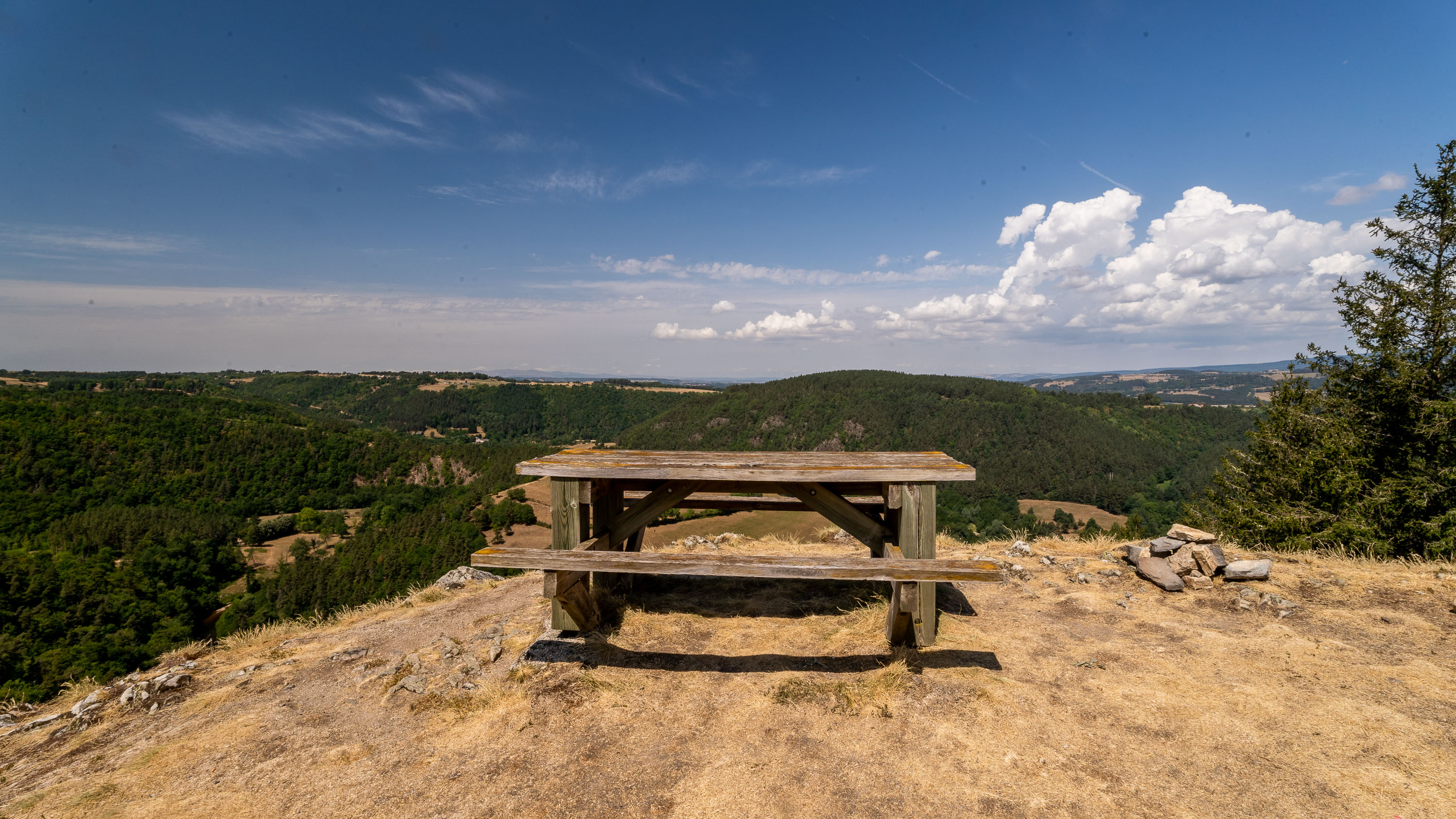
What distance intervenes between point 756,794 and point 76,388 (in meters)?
205

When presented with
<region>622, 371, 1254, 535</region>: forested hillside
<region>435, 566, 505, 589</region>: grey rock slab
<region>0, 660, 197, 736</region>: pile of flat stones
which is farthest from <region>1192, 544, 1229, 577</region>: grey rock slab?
<region>622, 371, 1254, 535</region>: forested hillside

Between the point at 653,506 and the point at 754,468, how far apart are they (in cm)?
159

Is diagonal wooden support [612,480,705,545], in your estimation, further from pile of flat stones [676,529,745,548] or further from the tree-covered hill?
the tree-covered hill

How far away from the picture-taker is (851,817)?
3410 millimetres

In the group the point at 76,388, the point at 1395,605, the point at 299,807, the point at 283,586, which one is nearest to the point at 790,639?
the point at 299,807

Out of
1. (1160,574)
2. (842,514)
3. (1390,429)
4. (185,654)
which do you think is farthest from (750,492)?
(1390,429)

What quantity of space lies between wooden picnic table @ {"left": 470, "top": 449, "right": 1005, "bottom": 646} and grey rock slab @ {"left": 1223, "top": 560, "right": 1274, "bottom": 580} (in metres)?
4.52

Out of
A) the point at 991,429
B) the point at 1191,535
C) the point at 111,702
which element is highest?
the point at 1191,535

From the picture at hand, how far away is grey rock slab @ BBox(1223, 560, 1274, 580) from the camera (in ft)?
22.6

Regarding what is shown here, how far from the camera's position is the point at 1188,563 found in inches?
288

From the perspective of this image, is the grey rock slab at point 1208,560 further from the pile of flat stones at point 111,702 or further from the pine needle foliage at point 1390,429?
the pile of flat stones at point 111,702

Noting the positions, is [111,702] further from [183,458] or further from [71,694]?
[183,458]

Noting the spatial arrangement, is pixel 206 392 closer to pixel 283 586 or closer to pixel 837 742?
pixel 283 586

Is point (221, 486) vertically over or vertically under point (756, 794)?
under
